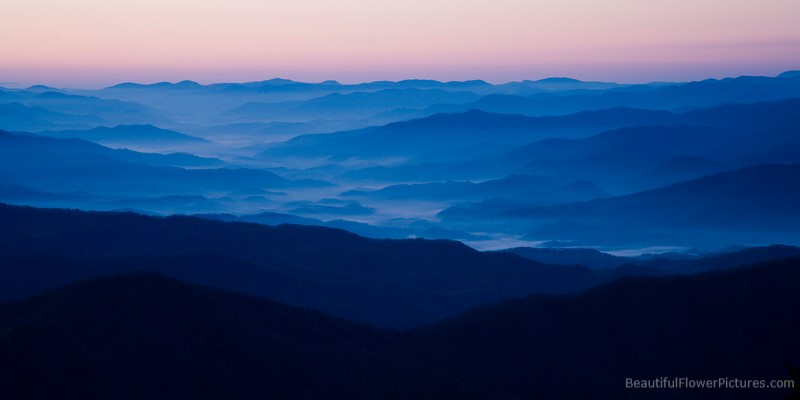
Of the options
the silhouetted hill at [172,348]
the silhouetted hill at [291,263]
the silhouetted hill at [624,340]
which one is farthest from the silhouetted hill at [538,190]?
the silhouetted hill at [172,348]

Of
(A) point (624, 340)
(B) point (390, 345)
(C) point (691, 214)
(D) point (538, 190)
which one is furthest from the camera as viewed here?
(D) point (538, 190)

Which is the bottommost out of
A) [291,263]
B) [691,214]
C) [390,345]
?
[390,345]

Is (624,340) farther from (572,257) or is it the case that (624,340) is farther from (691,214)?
(691,214)

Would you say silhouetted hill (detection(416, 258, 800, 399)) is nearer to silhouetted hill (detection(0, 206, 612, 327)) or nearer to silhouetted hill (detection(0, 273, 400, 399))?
silhouetted hill (detection(0, 273, 400, 399))

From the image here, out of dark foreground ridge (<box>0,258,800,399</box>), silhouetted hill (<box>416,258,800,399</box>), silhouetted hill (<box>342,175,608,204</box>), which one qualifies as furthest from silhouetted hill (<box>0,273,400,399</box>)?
silhouetted hill (<box>342,175,608,204</box>)

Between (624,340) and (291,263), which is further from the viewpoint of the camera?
(291,263)

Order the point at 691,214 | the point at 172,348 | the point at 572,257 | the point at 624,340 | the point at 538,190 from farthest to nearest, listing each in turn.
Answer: the point at 538,190 → the point at 691,214 → the point at 572,257 → the point at 624,340 → the point at 172,348

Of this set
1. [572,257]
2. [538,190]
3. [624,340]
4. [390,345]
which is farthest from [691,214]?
[390,345]
